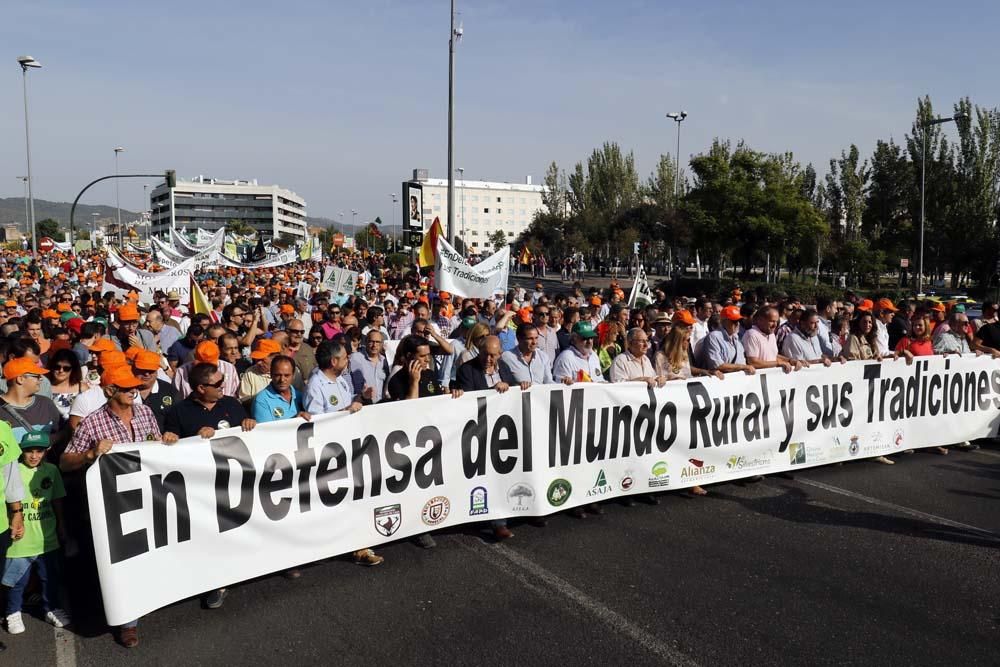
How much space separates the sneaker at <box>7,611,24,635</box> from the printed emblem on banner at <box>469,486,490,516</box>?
118 inches

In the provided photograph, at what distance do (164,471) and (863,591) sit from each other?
15.0 feet

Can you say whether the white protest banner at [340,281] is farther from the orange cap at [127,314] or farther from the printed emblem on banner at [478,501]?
the printed emblem on banner at [478,501]

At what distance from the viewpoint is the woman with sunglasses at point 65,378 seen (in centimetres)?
611

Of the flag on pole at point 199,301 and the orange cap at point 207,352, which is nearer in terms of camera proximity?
the orange cap at point 207,352

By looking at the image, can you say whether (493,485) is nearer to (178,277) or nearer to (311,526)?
(311,526)

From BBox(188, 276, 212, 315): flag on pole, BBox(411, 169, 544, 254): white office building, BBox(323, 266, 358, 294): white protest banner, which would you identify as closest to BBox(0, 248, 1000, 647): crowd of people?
BBox(188, 276, 212, 315): flag on pole

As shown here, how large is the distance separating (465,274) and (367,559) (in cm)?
840

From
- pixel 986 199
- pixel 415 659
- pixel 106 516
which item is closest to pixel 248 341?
pixel 106 516

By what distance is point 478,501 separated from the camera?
19.4ft

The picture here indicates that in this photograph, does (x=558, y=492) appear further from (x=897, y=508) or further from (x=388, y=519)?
(x=897, y=508)

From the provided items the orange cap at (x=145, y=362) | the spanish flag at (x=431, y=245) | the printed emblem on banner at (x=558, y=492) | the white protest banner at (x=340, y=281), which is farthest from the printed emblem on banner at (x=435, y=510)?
the white protest banner at (x=340, y=281)

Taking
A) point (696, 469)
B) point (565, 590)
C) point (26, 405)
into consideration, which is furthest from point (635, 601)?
point (26, 405)

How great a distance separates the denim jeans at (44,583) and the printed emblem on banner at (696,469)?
494cm

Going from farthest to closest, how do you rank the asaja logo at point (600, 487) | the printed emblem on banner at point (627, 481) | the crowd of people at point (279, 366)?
1. the printed emblem on banner at point (627, 481)
2. the asaja logo at point (600, 487)
3. the crowd of people at point (279, 366)
